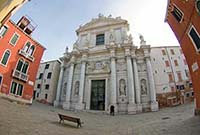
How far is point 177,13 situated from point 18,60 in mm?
15878

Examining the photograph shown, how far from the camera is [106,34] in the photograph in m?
31.9

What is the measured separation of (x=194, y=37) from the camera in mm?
8609

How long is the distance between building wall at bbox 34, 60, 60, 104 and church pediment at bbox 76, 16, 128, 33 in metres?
9.30

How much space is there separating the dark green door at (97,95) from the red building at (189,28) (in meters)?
16.8

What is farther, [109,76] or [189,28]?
[109,76]

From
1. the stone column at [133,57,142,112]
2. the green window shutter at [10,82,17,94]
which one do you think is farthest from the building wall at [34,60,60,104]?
the stone column at [133,57,142,112]

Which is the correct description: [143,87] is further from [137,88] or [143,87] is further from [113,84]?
[113,84]

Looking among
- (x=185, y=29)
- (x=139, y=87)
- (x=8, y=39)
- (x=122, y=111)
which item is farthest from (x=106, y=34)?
(x=185, y=29)

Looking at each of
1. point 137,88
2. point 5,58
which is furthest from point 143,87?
point 5,58

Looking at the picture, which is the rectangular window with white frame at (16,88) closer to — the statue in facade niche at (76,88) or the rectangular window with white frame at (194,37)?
the statue in facade niche at (76,88)

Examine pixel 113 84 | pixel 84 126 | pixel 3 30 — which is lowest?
pixel 84 126

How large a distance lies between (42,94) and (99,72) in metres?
12.5

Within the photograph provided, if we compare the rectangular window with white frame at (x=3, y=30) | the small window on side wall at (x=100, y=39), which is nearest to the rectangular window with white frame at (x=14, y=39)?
the rectangular window with white frame at (x=3, y=30)

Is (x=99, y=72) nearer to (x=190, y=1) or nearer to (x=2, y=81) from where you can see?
(x=2, y=81)
